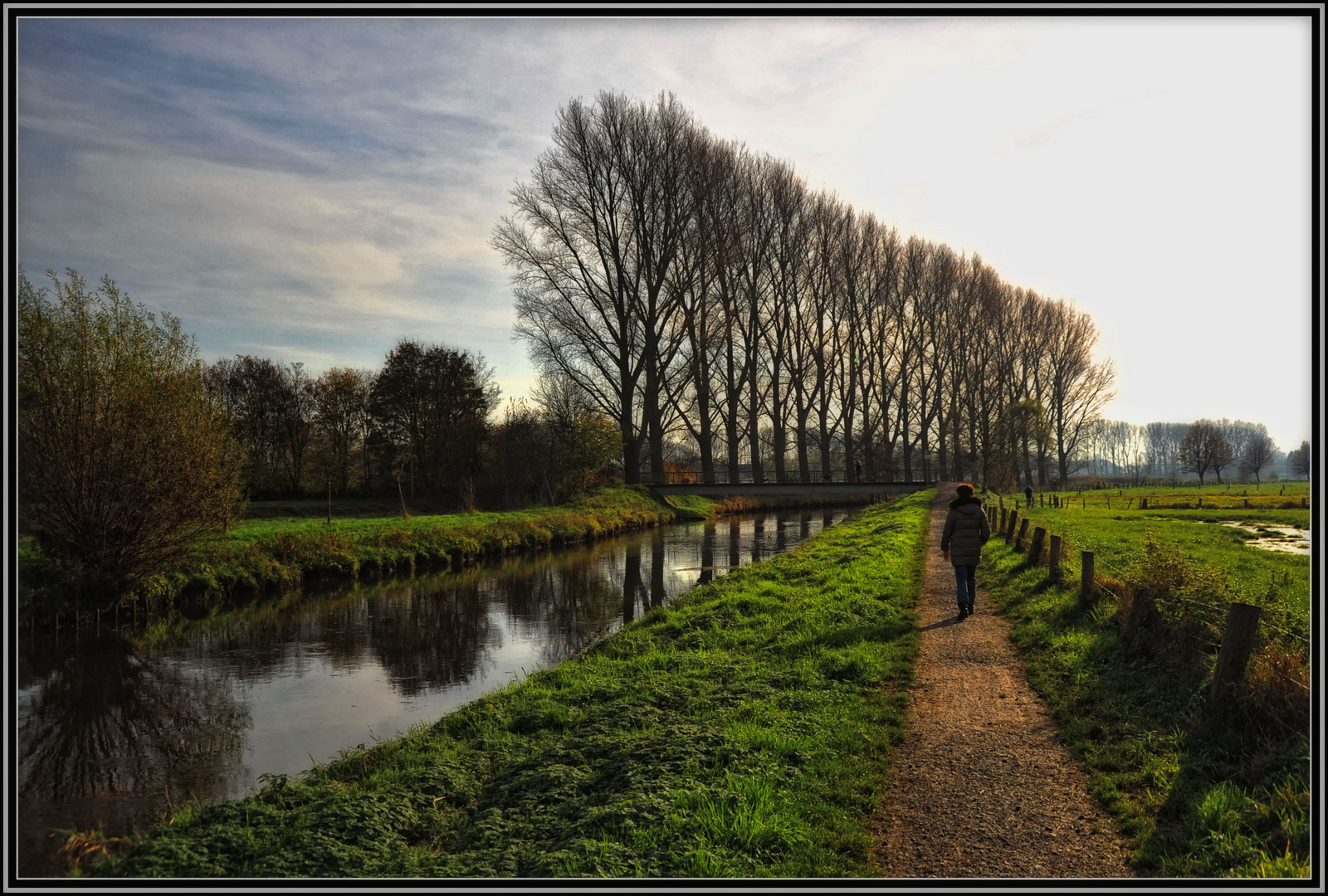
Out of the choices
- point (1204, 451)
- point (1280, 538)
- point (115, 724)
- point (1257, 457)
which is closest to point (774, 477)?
point (1280, 538)

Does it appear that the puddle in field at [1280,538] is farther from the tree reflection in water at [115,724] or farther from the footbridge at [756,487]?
the tree reflection in water at [115,724]

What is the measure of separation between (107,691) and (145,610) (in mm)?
5395

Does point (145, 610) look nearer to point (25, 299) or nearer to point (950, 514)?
point (25, 299)

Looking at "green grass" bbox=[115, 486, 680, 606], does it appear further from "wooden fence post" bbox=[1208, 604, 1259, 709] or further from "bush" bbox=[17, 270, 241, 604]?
"wooden fence post" bbox=[1208, 604, 1259, 709]

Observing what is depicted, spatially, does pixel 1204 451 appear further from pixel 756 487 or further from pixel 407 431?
pixel 407 431

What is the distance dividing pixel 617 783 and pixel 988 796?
2590 mm

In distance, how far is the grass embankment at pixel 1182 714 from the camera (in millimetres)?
4234

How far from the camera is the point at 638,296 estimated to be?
127 feet

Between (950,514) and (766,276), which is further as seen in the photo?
(766,276)

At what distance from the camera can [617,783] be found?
5547mm

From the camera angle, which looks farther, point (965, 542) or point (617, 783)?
point (965, 542)

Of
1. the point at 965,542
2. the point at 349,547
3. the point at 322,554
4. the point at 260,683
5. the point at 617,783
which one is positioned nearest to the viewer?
the point at 617,783
